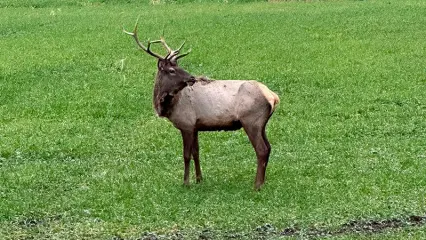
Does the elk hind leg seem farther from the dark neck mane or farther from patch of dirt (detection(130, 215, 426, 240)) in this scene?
patch of dirt (detection(130, 215, 426, 240))

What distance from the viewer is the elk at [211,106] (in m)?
10.8

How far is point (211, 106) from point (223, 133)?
3.45 meters

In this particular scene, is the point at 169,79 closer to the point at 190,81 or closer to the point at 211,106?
the point at 190,81

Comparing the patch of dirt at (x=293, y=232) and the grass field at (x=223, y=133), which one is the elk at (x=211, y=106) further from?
the patch of dirt at (x=293, y=232)

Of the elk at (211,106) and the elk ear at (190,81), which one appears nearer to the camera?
the elk at (211,106)

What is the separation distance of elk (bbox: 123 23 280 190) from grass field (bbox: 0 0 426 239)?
0.59 metres

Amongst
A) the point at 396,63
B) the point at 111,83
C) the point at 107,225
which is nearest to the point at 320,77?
the point at 396,63

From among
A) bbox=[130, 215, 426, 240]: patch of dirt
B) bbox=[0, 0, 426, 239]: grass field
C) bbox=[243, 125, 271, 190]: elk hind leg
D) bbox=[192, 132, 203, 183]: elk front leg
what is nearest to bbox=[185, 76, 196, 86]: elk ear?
bbox=[192, 132, 203, 183]: elk front leg

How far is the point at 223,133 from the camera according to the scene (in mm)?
14375

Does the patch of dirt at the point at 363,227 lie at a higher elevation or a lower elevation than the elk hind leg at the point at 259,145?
lower

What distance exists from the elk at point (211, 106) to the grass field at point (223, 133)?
588 mm

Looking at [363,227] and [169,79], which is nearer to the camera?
[363,227]

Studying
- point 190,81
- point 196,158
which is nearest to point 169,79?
point 190,81

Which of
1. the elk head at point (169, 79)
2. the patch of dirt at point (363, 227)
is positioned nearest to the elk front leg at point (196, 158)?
the elk head at point (169, 79)
